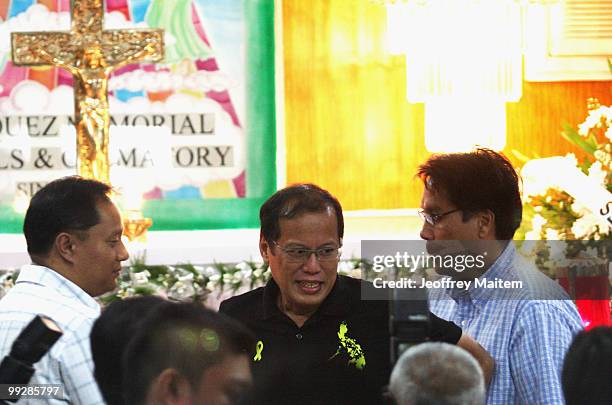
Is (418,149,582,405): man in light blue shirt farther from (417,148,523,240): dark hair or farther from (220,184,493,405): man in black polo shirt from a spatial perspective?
(220,184,493,405): man in black polo shirt

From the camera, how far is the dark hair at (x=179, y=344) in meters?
2.24

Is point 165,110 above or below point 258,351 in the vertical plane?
above

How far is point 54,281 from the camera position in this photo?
3.36m

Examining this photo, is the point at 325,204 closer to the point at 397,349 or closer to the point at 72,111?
the point at 397,349

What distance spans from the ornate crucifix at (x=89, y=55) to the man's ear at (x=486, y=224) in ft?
12.2

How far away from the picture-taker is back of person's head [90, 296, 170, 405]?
261cm

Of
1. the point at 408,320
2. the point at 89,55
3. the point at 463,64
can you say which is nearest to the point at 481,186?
the point at 408,320

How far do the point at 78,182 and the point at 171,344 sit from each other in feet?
4.52

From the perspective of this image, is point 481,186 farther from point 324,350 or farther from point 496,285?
point 324,350

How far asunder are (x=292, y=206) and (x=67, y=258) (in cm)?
62

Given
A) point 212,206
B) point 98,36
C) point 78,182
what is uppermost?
point 98,36

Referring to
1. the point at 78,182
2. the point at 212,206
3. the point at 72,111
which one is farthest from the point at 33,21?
the point at 78,182

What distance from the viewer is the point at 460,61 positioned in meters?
6.49

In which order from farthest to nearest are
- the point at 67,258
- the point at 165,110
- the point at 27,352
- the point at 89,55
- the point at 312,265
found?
the point at 165,110 → the point at 89,55 → the point at 67,258 → the point at 312,265 → the point at 27,352
